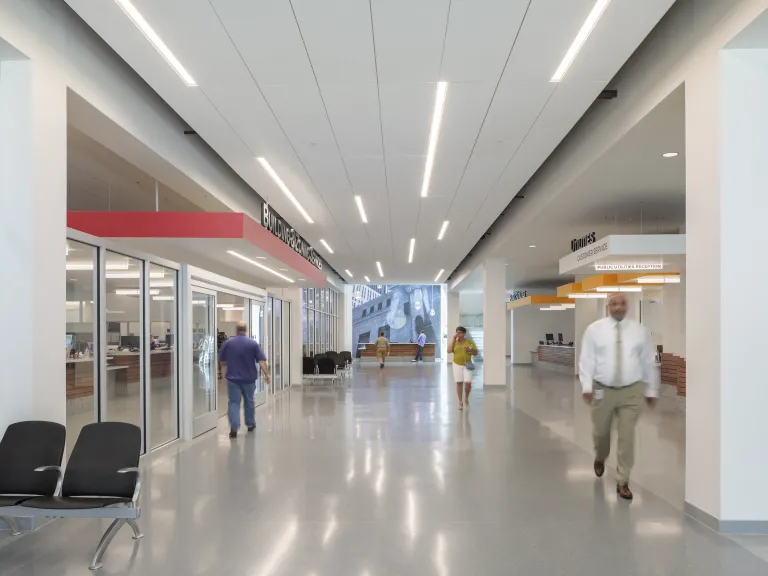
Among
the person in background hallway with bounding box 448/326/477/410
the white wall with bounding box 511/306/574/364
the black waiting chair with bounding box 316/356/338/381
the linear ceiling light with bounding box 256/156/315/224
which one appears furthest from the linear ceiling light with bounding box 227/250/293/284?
the white wall with bounding box 511/306/574/364

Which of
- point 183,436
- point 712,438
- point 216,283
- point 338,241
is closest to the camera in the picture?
point 712,438

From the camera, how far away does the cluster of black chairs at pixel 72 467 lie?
15.1 feet

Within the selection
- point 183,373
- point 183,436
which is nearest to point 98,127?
point 183,373

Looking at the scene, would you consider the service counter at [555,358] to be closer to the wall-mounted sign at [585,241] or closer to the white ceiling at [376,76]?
the wall-mounted sign at [585,241]

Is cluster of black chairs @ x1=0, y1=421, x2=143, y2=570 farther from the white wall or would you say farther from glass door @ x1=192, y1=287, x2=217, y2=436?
the white wall

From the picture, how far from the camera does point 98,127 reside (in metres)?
6.70

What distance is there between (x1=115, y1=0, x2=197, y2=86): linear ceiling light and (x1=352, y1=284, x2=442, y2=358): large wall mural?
36.1 metres

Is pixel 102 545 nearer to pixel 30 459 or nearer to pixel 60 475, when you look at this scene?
pixel 60 475

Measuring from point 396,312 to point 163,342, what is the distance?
3410cm

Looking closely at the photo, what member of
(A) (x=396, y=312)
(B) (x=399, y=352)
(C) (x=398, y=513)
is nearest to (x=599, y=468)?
(C) (x=398, y=513)

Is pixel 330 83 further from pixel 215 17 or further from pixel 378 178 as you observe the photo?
pixel 378 178

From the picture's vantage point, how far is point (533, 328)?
1336 inches

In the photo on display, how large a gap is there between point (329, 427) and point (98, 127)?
5.80 metres

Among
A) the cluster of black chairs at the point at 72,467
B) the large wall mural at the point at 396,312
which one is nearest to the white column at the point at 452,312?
the large wall mural at the point at 396,312
